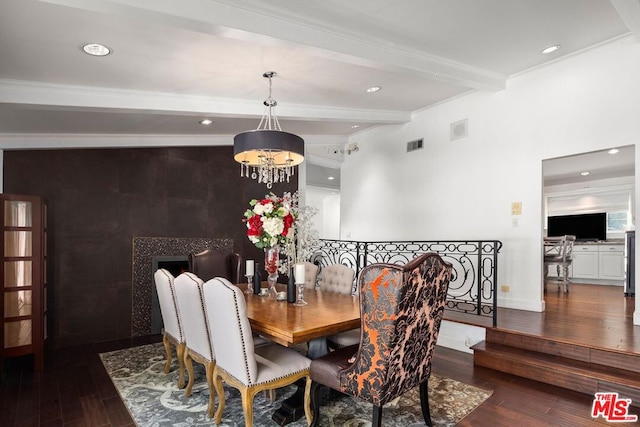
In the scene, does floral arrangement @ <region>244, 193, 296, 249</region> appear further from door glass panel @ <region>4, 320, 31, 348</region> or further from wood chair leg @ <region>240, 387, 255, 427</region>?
door glass panel @ <region>4, 320, 31, 348</region>

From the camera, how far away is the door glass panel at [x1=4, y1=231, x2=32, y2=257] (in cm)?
359

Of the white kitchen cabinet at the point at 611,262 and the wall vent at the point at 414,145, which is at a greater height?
the wall vent at the point at 414,145

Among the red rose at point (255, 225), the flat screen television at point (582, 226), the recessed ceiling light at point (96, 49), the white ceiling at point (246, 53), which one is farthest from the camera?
the flat screen television at point (582, 226)

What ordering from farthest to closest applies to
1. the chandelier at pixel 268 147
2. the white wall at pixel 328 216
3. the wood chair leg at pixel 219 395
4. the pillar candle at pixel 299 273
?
the white wall at pixel 328 216 → the chandelier at pixel 268 147 → the pillar candle at pixel 299 273 → the wood chair leg at pixel 219 395

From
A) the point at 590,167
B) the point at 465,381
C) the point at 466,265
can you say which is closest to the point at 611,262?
the point at 590,167

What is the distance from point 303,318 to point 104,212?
368 cm

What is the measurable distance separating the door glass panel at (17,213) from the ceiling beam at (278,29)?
8.10 feet

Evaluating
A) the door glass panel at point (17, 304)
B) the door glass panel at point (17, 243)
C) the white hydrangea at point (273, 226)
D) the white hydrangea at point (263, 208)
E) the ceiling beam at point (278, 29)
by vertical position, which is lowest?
the door glass panel at point (17, 304)

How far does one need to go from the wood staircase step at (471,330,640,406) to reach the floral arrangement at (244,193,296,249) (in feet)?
7.88

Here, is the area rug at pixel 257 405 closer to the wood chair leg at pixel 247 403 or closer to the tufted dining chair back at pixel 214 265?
the wood chair leg at pixel 247 403

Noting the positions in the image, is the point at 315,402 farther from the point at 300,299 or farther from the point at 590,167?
the point at 590,167

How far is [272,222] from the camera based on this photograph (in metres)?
2.92

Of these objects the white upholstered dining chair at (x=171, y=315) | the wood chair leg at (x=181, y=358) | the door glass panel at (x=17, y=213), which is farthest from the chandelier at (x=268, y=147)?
the door glass panel at (x=17, y=213)

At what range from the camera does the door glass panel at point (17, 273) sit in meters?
3.59
